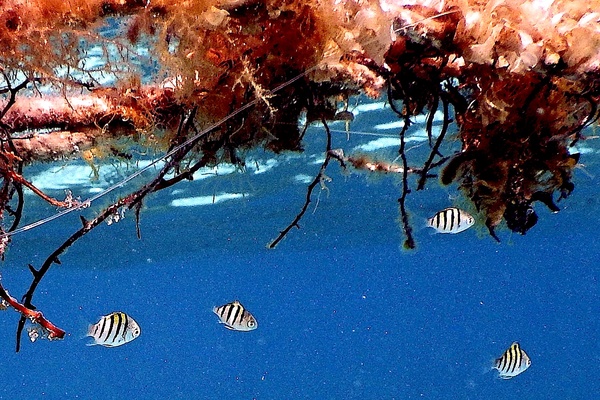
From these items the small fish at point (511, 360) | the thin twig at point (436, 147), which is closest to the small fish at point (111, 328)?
the thin twig at point (436, 147)

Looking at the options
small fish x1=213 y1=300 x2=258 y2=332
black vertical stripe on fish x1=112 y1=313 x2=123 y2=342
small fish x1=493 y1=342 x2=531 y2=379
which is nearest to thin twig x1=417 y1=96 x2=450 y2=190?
black vertical stripe on fish x1=112 y1=313 x2=123 y2=342

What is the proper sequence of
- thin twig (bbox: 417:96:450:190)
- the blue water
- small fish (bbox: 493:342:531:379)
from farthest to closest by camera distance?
1. the blue water
2. small fish (bbox: 493:342:531:379)
3. thin twig (bbox: 417:96:450:190)

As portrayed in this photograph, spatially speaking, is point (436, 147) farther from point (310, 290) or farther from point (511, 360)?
point (310, 290)

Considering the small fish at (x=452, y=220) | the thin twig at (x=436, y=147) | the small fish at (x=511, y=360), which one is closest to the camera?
the thin twig at (x=436, y=147)

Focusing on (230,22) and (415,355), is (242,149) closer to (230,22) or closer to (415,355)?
(230,22)

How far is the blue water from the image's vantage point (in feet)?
79.0

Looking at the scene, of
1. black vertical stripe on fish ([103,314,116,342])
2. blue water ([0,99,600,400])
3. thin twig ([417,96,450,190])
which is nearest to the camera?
thin twig ([417,96,450,190])

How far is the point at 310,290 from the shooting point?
246ft

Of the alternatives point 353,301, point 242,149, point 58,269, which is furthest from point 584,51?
point 353,301

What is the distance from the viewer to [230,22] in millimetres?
3766

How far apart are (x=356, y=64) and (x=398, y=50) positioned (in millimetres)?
318

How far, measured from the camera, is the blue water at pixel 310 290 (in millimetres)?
24094

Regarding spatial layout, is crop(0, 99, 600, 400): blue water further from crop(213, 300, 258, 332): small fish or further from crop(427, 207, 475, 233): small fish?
crop(213, 300, 258, 332): small fish

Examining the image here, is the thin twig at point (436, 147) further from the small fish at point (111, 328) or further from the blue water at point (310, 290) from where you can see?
the small fish at point (111, 328)
